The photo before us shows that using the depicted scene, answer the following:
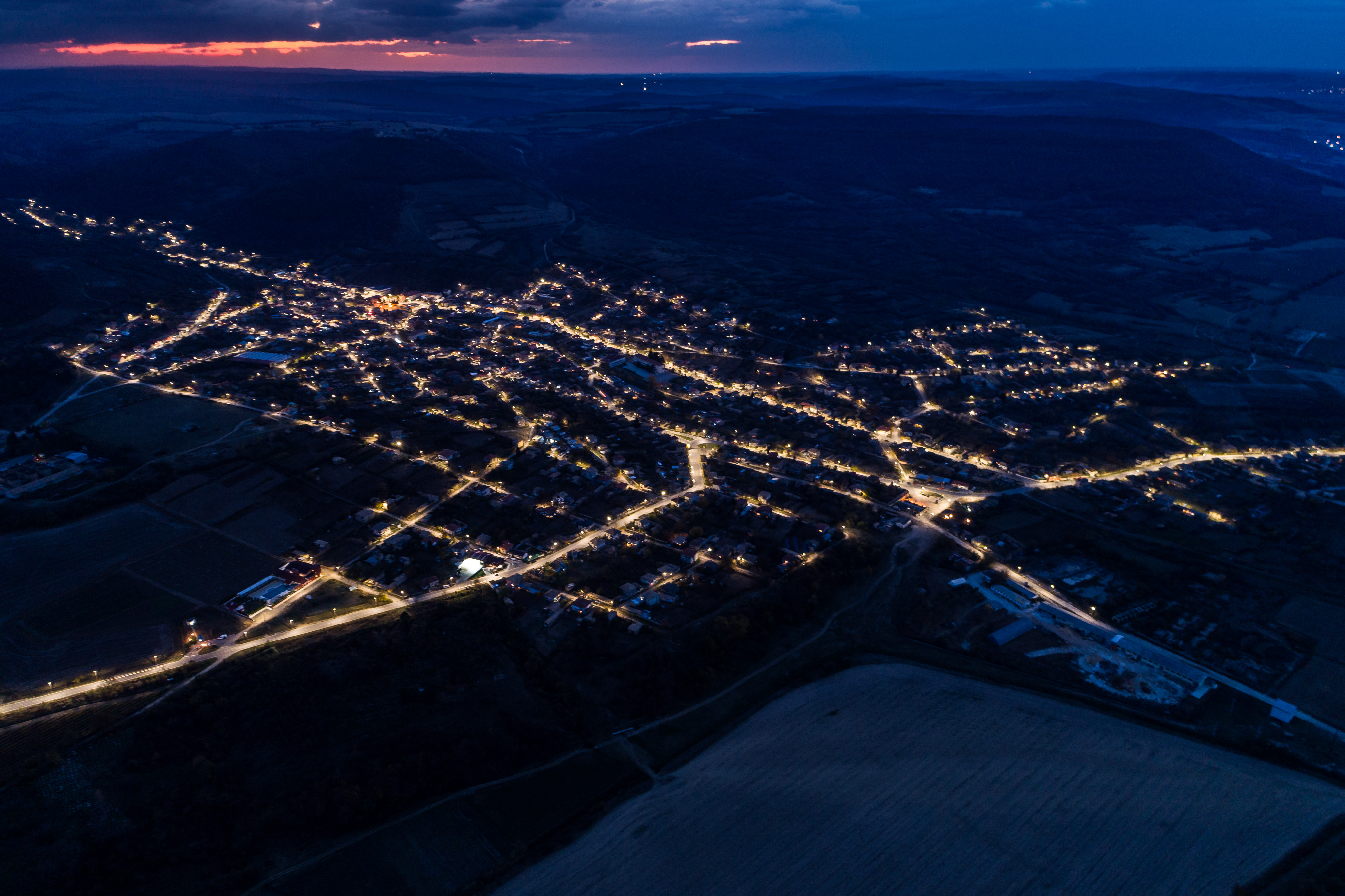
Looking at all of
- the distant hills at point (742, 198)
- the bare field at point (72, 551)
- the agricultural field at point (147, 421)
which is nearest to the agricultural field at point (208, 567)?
the bare field at point (72, 551)

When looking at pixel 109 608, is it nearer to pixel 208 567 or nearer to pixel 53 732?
pixel 208 567

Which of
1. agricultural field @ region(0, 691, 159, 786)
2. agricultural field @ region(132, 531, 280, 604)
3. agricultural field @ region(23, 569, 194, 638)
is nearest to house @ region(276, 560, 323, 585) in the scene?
agricultural field @ region(132, 531, 280, 604)

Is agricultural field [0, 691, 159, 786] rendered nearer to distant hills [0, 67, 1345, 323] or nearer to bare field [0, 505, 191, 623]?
bare field [0, 505, 191, 623]

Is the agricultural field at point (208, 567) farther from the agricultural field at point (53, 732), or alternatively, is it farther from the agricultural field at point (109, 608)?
the agricultural field at point (53, 732)

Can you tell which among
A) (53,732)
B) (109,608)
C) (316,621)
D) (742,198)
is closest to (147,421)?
(109,608)

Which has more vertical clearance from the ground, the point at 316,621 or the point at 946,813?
the point at 316,621

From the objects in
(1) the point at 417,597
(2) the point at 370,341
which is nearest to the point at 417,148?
(2) the point at 370,341

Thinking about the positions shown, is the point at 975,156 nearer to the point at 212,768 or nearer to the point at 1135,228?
the point at 1135,228
